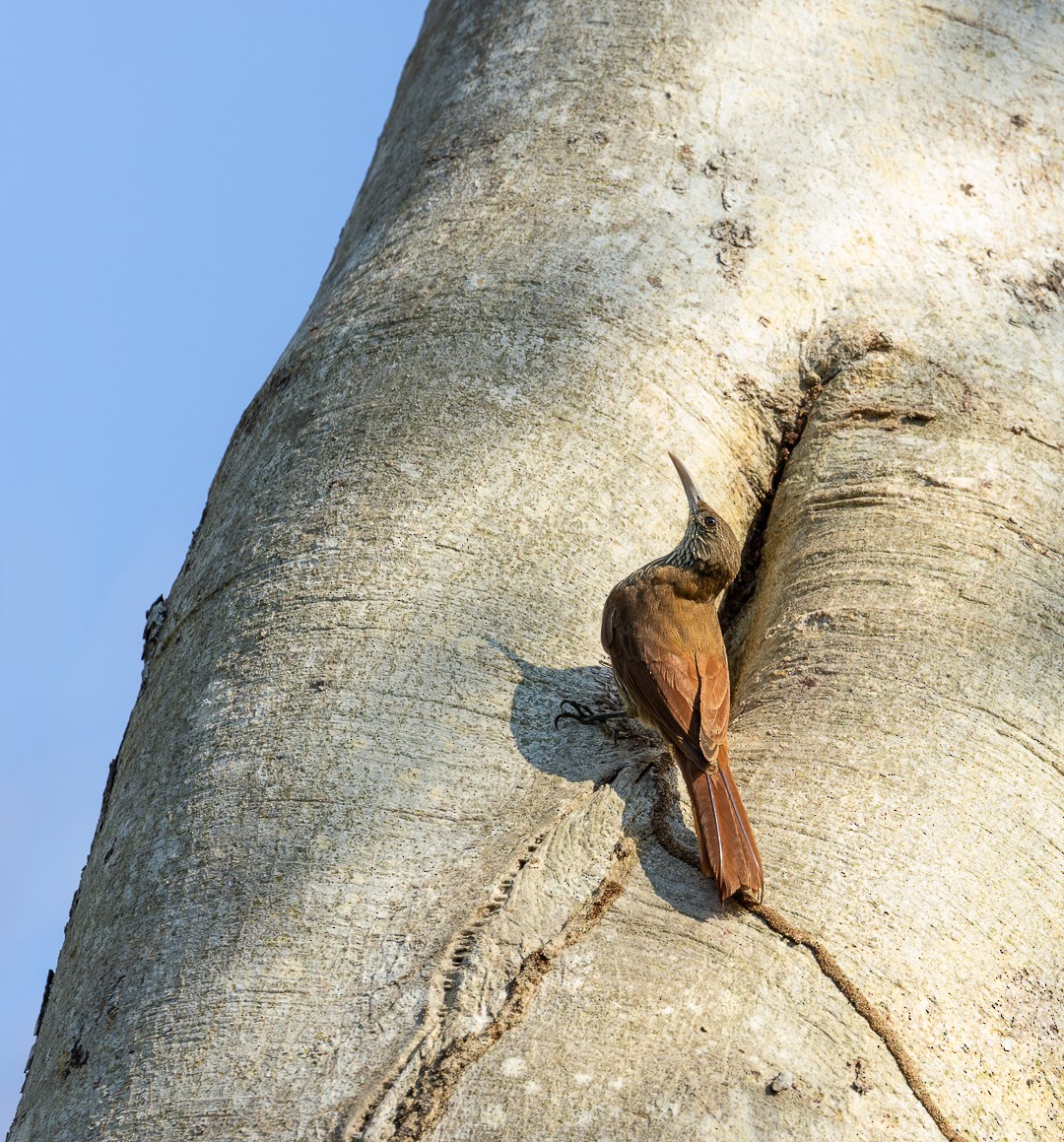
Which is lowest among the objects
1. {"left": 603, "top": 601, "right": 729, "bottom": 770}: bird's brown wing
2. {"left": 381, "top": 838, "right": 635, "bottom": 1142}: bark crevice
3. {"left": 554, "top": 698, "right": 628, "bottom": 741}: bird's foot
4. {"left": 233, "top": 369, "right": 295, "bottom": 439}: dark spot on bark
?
{"left": 603, "top": 601, "right": 729, "bottom": 770}: bird's brown wing

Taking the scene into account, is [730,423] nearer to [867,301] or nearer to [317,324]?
[867,301]

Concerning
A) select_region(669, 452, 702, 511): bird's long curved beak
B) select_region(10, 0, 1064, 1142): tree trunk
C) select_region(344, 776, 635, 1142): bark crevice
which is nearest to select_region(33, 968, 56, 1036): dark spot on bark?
Result: select_region(10, 0, 1064, 1142): tree trunk

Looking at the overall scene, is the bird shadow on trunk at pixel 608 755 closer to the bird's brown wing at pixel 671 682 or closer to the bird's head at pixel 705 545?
the bird's brown wing at pixel 671 682

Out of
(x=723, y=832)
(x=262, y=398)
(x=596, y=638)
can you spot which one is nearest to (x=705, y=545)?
(x=596, y=638)

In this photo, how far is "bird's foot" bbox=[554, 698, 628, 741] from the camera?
2.05 meters

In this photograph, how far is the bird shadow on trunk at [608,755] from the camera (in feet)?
5.87

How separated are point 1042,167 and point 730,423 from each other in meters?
1.09

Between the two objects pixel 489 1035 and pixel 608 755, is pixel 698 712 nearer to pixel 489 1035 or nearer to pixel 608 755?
pixel 608 755

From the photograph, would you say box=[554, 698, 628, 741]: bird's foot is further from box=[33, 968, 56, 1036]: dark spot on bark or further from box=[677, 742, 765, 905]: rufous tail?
box=[33, 968, 56, 1036]: dark spot on bark

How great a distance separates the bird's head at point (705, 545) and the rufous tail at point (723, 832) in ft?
1.75

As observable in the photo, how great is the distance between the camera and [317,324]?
2.72 meters

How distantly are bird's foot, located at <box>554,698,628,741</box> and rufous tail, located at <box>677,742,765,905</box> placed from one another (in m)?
0.17

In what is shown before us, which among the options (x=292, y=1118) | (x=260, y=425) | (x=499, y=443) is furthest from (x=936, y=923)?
(x=260, y=425)

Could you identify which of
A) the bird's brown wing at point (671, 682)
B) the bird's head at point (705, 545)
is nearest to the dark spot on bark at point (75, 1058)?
the bird's brown wing at point (671, 682)
